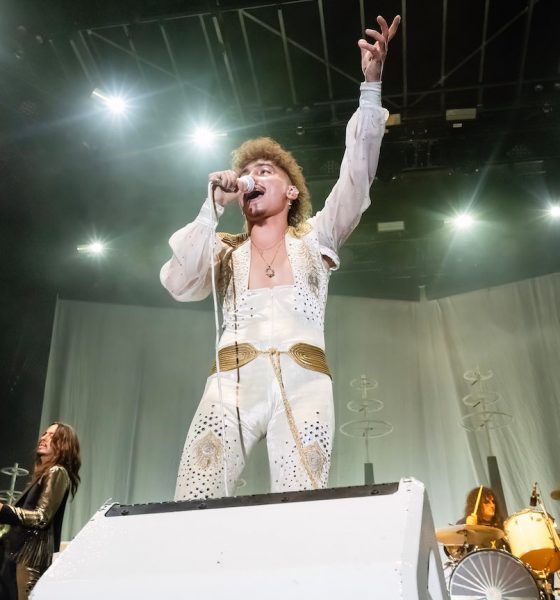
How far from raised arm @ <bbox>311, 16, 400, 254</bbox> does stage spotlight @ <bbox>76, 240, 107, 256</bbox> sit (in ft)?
17.6

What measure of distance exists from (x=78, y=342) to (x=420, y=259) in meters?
4.15

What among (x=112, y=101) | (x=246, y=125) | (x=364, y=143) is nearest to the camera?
(x=364, y=143)

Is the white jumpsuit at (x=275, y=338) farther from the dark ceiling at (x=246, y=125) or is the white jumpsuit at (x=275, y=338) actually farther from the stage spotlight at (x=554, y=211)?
the stage spotlight at (x=554, y=211)

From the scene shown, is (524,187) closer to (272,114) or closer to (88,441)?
(272,114)

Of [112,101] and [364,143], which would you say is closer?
[364,143]

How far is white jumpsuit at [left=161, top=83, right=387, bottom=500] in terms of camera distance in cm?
181

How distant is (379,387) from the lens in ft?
24.2

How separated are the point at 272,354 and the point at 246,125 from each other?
181 inches

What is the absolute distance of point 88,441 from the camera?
22.7 feet

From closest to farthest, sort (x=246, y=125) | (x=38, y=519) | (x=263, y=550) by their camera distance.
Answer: (x=263, y=550) < (x=38, y=519) < (x=246, y=125)

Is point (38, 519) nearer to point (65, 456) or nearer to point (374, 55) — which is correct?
point (65, 456)

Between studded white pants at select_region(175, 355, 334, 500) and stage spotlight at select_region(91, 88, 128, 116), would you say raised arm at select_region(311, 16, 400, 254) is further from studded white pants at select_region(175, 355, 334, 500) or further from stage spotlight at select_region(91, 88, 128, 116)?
stage spotlight at select_region(91, 88, 128, 116)

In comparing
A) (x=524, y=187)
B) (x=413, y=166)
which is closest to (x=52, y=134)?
(x=413, y=166)

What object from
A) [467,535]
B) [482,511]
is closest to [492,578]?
[467,535]
